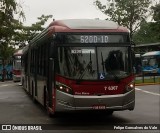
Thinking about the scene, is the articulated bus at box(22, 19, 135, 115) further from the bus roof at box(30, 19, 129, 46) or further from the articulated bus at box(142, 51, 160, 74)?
the articulated bus at box(142, 51, 160, 74)

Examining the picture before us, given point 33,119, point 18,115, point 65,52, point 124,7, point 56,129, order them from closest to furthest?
point 56,129
point 65,52
point 33,119
point 18,115
point 124,7

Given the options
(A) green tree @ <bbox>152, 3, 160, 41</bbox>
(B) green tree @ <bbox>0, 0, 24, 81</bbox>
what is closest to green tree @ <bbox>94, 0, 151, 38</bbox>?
(A) green tree @ <bbox>152, 3, 160, 41</bbox>

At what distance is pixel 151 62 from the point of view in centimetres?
5875

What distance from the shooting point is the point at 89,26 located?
44.3 ft

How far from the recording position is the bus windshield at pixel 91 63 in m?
12.9

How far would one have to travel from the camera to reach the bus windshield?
12.9 meters

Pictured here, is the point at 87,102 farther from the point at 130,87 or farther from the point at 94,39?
the point at 94,39

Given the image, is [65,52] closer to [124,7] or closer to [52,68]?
[52,68]

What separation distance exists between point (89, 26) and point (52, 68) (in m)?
1.64

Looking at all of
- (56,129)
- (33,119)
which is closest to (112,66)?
(56,129)

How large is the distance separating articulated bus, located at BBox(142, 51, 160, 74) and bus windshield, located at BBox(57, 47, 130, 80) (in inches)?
1723

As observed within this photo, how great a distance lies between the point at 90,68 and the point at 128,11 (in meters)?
40.4

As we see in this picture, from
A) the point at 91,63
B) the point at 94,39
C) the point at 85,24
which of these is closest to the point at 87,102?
the point at 91,63

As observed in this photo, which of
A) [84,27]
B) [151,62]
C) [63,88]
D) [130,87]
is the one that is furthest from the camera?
[151,62]
